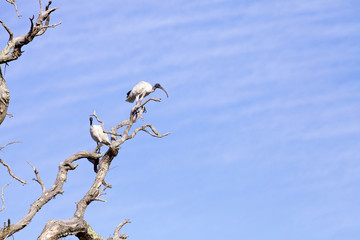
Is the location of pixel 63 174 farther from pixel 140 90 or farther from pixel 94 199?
pixel 140 90

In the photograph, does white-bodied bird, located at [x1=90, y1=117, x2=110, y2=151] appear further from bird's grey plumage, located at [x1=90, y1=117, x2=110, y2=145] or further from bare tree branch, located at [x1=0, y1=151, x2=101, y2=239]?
bare tree branch, located at [x1=0, y1=151, x2=101, y2=239]

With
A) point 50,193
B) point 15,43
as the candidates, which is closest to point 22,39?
point 15,43

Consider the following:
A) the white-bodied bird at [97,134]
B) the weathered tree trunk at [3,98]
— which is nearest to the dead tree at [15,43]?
the weathered tree trunk at [3,98]

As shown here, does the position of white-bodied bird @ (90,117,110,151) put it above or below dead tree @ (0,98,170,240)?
above

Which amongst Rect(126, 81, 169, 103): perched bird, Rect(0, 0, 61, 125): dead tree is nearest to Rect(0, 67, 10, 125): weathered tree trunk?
Rect(0, 0, 61, 125): dead tree

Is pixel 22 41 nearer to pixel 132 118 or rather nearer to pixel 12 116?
pixel 12 116

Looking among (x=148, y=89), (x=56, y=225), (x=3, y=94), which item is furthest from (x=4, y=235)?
(x=148, y=89)

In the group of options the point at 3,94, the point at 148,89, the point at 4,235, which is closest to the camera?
the point at 4,235

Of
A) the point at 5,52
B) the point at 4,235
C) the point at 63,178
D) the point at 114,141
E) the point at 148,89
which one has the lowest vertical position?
the point at 4,235

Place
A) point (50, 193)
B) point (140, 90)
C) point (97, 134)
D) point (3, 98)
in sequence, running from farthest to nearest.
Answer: point (140, 90)
point (97, 134)
point (3, 98)
point (50, 193)

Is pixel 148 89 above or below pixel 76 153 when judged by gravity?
above

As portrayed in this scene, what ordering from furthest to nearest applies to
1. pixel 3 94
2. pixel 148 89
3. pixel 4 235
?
1. pixel 148 89
2. pixel 3 94
3. pixel 4 235

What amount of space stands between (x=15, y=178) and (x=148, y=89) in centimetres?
459

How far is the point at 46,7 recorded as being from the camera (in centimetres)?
1516
